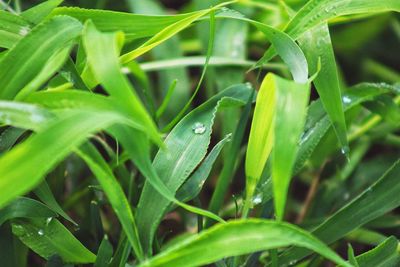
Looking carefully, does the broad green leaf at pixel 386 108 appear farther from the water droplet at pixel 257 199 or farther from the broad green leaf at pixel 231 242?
the broad green leaf at pixel 231 242

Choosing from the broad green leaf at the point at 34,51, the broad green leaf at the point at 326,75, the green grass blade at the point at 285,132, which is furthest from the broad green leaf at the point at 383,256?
the broad green leaf at the point at 34,51

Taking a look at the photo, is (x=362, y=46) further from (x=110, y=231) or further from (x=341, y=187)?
(x=110, y=231)

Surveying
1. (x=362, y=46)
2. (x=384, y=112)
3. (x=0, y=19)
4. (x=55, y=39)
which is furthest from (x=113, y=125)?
(x=362, y=46)

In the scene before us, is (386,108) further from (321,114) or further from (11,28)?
(11,28)

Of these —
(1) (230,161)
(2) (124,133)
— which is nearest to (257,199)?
(1) (230,161)

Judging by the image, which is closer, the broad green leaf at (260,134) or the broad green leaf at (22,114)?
the broad green leaf at (22,114)

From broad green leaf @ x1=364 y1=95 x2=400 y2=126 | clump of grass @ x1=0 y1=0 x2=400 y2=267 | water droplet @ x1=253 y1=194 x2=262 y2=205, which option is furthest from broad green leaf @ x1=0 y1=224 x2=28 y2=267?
broad green leaf @ x1=364 y1=95 x2=400 y2=126
